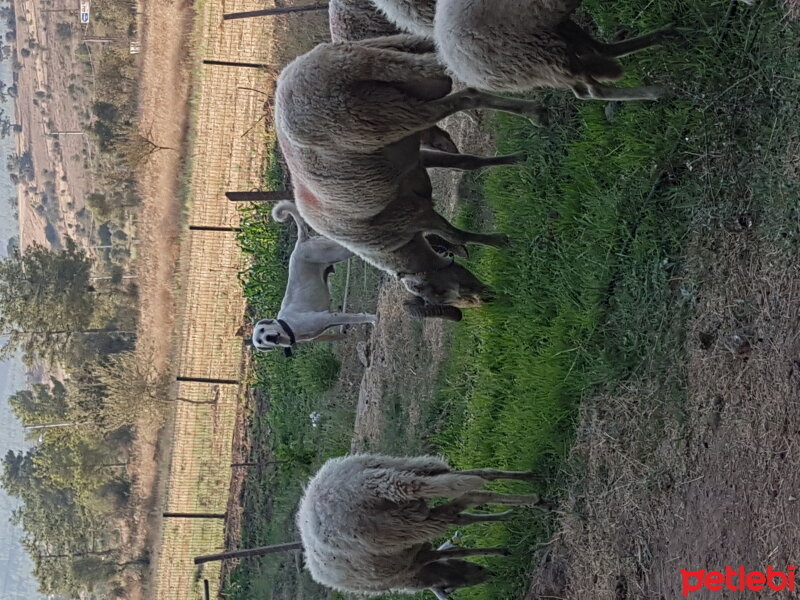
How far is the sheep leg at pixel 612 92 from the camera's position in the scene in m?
3.72

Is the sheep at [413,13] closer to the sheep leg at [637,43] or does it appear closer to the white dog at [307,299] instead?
the sheep leg at [637,43]

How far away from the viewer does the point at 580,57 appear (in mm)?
3520

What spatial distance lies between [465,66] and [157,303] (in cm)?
912

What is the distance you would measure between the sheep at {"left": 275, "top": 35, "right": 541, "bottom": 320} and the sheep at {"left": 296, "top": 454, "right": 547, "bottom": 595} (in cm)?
149

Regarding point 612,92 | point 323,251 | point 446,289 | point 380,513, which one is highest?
point 612,92

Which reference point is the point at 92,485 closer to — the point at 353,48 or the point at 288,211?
the point at 288,211

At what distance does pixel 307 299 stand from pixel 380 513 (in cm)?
301

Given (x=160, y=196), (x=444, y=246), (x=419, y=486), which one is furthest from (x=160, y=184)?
(x=419, y=486)

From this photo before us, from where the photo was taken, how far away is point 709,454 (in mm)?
3857

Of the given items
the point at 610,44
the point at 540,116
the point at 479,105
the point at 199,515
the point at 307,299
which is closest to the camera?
the point at 610,44

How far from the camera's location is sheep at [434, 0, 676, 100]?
3.32 metres

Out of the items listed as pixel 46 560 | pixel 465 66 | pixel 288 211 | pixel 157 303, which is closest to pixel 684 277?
pixel 465 66

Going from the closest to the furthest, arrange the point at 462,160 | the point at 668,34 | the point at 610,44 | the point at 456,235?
the point at 610,44 → the point at 668,34 → the point at 456,235 → the point at 462,160

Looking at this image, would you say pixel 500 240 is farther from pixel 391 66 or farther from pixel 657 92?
pixel 391 66
